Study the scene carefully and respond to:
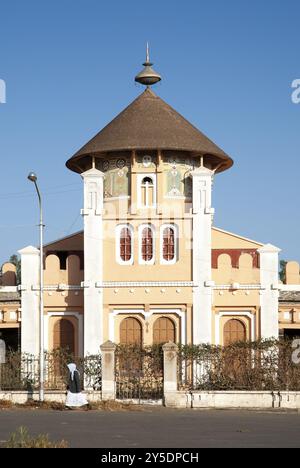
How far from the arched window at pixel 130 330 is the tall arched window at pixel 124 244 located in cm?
217

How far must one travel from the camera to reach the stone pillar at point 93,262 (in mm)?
34156

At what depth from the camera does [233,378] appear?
95.4 feet

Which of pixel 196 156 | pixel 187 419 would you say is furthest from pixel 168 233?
pixel 187 419

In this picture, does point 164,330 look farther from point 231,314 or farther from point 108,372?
point 108,372

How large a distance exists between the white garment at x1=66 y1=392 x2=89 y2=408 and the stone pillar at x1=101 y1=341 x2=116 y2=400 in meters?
2.05

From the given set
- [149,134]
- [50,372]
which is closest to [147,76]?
[149,134]

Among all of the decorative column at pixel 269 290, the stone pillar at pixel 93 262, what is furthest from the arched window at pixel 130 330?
the decorative column at pixel 269 290

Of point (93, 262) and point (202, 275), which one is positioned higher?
point (93, 262)

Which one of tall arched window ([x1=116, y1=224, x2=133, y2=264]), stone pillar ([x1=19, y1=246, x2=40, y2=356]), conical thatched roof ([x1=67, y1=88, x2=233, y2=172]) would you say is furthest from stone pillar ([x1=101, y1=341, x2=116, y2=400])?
conical thatched roof ([x1=67, y1=88, x2=233, y2=172])

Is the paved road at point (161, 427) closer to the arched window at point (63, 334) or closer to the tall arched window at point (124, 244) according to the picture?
the tall arched window at point (124, 244)

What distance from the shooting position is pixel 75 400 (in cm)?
2678

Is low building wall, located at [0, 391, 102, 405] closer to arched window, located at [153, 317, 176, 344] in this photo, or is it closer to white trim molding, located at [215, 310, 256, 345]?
arched window, located at [153, 317, 176, 344]

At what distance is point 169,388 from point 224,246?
34.2 feet

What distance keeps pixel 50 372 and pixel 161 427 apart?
1013 centimetres
